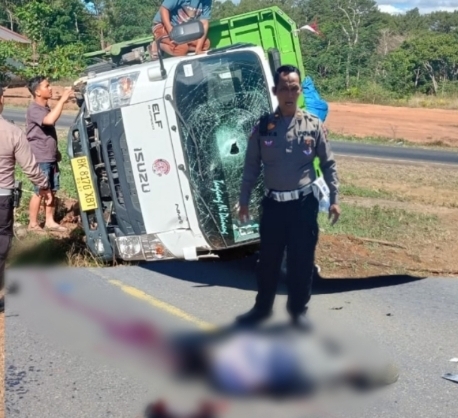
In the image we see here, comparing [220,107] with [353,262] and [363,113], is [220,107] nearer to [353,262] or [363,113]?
[353,262]

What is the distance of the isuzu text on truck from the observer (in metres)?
7.31

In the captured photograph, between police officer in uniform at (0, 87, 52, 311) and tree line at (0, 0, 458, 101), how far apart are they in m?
23.3

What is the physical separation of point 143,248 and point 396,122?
29.2 meters

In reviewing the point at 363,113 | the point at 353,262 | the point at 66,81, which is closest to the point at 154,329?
the point at 353,262

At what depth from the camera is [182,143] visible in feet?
23.9

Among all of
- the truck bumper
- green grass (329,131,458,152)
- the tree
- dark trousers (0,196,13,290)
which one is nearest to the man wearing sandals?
the truck bumper

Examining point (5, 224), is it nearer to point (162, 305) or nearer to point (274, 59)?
point (162, 305)

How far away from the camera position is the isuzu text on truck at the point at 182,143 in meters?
7.31

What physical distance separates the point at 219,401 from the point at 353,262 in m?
4.21

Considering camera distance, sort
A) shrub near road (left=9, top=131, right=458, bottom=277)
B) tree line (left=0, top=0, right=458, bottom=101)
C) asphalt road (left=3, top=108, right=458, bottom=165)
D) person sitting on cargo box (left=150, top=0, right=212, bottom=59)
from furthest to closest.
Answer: tree line (left=0, top=0, right=458, bottom=101)
asphalt road (left=3, top=108, right=458, bottom=165)
person sitting on cargo box (left=150, top=0, right=212, bottom=59)
shrub near road (left=9, top=131, right=458, bottom=277)

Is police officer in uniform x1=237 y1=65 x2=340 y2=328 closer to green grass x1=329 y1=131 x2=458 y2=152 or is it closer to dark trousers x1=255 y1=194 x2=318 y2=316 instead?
dark trousers x1=255 y1=194 x2=318 y2=316

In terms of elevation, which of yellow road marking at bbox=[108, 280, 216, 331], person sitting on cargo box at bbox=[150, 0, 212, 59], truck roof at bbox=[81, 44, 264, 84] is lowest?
yellow road marking at bbox=[108, 280, 216, 331]

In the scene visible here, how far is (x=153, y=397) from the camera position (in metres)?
5.04

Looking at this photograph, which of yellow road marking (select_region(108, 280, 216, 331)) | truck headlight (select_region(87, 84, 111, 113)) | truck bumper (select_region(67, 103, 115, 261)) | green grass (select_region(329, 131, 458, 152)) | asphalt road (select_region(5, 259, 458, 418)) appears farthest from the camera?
Answer: green grass (select_region(329, 131, 458, 152))
